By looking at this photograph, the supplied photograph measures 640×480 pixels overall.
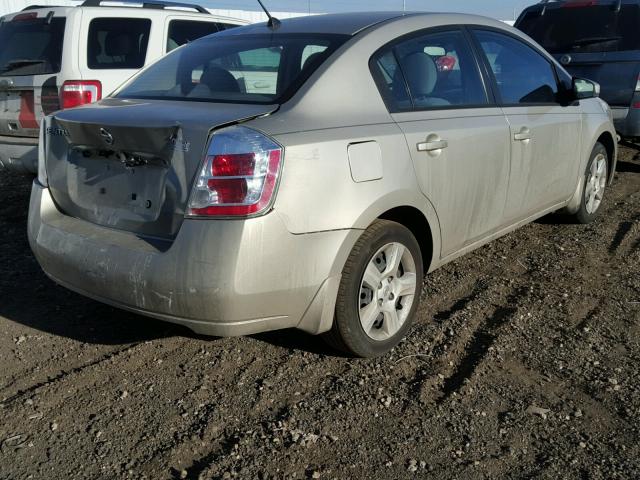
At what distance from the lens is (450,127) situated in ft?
11.9

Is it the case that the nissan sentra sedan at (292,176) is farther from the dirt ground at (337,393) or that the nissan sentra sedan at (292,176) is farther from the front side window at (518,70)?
the dirt ground at (337,393)

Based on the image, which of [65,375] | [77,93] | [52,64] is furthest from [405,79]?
[52,64]

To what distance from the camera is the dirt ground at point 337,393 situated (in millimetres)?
2613

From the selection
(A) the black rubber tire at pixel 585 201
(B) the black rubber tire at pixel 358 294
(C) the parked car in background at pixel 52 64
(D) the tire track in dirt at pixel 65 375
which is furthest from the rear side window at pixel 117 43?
(A) the black rubber tire at pixel 585 201

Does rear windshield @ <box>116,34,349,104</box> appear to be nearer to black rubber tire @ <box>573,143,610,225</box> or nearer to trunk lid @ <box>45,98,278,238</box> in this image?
trunk lid @ <box>45,98,278,238</box>

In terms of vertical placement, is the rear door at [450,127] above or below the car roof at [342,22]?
below

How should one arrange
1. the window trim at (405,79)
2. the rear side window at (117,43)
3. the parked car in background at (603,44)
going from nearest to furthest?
the window trim at (405,79)
the rear side window at (117,43)
the parked car in background at (603,44)

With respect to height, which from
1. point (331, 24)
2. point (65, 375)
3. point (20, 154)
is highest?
point (331, 24)

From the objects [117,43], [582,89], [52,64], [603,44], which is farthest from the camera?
[603,44]

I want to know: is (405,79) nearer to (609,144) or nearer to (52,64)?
→ (609,144)

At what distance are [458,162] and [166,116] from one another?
1582 millimetres

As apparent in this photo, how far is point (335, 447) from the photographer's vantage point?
269 centimetres

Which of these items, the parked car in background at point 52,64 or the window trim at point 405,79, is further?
the parked car in background at point 52,64

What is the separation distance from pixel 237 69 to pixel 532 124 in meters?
1.94
